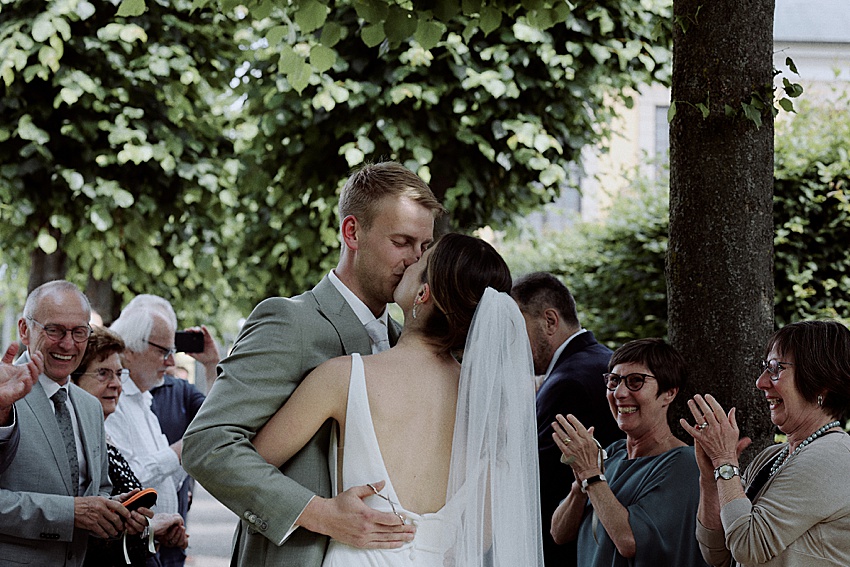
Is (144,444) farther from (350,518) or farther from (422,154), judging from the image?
(422,154)

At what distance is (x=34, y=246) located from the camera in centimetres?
948

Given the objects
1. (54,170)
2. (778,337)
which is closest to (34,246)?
(54,170)

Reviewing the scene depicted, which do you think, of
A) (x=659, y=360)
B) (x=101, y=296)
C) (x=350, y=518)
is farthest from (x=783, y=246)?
(x=101, y=296)

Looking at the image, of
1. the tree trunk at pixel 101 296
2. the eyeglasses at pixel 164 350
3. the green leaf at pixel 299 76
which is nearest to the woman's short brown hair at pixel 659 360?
the green leaf at pixel 299 76

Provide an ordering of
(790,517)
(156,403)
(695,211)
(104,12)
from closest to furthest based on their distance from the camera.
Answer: (790,517) < (695,211) < (156,403) < (104,12)

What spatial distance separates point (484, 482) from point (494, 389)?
0.28 meters

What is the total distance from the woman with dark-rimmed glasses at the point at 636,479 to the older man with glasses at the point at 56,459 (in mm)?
1781

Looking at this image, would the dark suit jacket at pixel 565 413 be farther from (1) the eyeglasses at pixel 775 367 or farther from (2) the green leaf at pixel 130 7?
(2) the green leaf at pixel 130 7

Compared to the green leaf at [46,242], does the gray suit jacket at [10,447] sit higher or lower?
lower

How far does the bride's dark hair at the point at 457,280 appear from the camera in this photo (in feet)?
9.84

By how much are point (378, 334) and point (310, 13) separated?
241 cm

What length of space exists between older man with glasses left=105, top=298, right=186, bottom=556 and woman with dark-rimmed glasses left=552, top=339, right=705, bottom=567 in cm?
221

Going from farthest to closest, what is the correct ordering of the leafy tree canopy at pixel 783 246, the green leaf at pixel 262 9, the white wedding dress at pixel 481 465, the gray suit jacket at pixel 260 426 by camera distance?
A: the leafy tree canopy at pixel 783 246, the green leaf at pixel 262 9, the white wedding dress at pixel 481 465, the gray suit jacket at pixel 260 426

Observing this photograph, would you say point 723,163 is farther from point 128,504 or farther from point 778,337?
point 128,504
